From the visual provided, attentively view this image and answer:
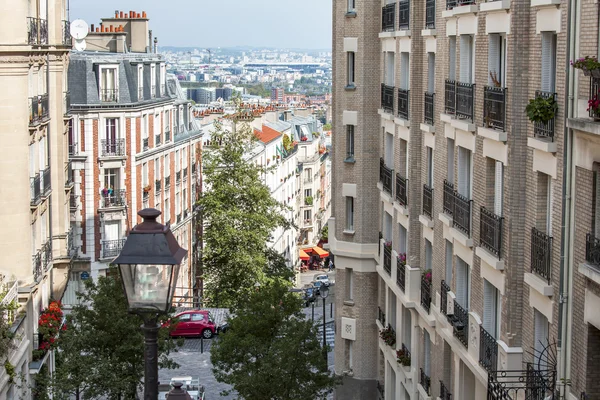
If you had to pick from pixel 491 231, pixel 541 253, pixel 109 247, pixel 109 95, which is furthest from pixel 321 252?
pixel 541 253

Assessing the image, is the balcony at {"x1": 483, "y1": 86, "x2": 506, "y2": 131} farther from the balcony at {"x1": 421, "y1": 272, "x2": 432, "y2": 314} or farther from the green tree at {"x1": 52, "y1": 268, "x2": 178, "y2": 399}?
the green tree at {"x1": 52, "y1": 268, "x2": 178, "y2": 399}

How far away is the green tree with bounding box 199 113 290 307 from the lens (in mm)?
67312

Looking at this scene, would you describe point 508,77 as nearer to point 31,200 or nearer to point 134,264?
point 134,264

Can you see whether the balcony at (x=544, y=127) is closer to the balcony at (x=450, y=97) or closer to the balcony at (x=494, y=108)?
the balcony at (x=494, y=108)

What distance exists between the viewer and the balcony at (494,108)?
867 inches

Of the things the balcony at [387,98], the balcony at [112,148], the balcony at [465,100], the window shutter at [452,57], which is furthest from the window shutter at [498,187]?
the balcony at [112,148]

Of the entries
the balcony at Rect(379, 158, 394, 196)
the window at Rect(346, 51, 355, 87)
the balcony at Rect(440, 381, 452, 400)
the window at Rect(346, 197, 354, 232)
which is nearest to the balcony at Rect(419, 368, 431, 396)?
the balcony at Rect(440, 381, 452, 400)

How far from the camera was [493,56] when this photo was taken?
910 inches

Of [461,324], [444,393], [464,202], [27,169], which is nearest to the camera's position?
[464,202]

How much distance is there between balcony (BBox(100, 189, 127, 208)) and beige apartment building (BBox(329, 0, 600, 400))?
24345 millimetres

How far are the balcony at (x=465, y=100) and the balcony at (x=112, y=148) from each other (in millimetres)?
38602

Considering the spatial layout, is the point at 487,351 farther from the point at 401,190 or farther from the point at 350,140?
the point at 350,140

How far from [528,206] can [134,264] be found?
1077 centimetres

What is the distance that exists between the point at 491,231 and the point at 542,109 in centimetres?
442
